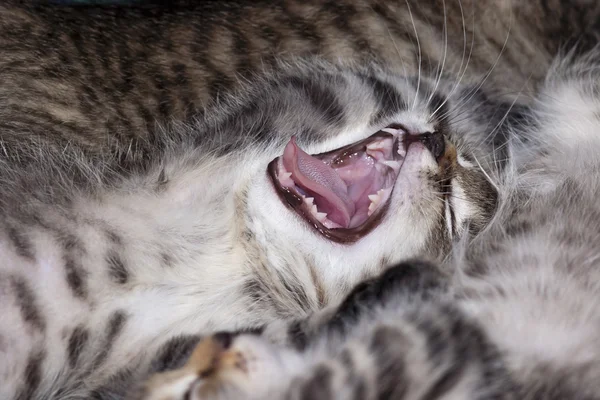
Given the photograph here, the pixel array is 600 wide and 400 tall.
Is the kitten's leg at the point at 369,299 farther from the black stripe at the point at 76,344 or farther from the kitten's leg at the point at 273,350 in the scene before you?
the black stripe at the point at 76,344

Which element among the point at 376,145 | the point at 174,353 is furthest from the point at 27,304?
the point at 376,145

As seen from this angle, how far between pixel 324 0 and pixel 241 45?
0.25 meters

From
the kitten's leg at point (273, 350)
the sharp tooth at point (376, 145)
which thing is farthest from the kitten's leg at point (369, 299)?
the sharp tooth at point (376, 145)

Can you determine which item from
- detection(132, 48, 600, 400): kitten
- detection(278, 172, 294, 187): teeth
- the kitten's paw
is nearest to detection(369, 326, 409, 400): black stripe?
detection(132, 48, 600, 400): kitten

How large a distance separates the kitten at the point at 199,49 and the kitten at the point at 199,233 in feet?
0.29

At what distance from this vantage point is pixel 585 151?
1.50 metres

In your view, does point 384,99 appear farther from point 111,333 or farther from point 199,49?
point 111,333

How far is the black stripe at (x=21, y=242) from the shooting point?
1302mm

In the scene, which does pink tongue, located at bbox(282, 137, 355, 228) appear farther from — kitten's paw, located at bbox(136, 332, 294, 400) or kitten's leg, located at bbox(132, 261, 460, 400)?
kitten's paw, located at bbox(136, 332, 294, 400)

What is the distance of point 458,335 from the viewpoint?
1.07 metres

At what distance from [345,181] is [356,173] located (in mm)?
26

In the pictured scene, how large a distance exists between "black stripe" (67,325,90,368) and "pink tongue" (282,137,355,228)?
1.47 ft

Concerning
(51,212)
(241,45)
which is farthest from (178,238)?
(241,45)

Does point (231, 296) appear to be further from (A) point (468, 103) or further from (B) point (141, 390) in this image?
(A) point (468, 103)
